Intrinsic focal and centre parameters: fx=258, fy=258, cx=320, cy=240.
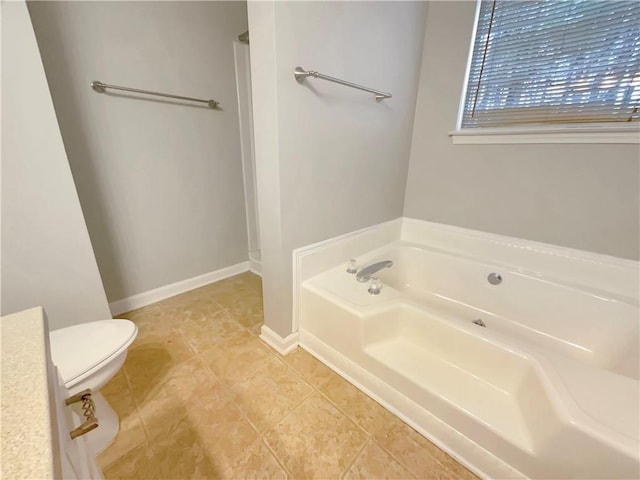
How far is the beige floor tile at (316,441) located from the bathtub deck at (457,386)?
Answer: 319 millimetres

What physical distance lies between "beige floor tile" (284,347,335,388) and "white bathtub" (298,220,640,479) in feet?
0.15

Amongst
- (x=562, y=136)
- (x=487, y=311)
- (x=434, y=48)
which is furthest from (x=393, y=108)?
(x=487, y=311)

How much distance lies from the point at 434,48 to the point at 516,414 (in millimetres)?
2068

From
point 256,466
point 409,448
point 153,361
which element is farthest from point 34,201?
point 409,448

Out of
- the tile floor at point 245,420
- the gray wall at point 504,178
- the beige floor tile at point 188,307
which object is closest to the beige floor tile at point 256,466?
the tile floor at point 245,420

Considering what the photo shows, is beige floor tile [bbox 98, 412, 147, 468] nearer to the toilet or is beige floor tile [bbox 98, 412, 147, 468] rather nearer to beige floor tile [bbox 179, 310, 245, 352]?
the toilet

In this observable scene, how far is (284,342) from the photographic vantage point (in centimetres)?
151

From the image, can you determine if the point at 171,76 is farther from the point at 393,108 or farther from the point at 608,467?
the point at 608,467

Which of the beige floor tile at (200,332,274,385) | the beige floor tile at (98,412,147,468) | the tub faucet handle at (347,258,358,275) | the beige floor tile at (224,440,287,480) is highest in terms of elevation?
the tub faucet handle at (347,258,358,275)

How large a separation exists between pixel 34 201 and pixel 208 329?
108cm

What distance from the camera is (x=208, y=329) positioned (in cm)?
170

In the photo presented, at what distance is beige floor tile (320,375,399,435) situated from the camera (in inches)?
44.4

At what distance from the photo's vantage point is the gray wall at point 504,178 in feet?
4.34

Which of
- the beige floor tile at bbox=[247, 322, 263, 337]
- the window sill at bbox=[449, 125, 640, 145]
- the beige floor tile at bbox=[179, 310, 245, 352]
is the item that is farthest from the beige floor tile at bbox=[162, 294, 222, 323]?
the window sill at bbox=[449, 125, 640, 145]
